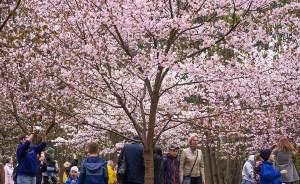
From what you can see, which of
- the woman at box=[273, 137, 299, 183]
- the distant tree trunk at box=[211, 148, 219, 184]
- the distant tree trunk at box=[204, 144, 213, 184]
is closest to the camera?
the woman at box=[273, 137, 299, 183]

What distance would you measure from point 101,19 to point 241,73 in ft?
9.80

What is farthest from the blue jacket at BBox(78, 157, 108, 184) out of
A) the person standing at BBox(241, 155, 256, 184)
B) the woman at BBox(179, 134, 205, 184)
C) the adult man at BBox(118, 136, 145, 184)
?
the person standing at BBox(241, 155, 256, 184)

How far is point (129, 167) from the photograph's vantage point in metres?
10.4

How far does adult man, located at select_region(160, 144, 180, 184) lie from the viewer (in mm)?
11102

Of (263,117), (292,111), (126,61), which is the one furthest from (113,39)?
(292,111)

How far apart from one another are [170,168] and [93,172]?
2.51 metres

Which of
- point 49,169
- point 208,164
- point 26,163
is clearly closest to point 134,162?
point 26,163

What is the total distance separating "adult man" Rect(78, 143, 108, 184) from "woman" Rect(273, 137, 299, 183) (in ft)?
14.2

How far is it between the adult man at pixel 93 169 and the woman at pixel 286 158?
4340 millimetres

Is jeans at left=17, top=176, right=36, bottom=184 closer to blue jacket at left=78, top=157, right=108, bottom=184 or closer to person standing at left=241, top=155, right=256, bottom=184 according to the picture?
blue jacket at left=78, top=157, right=108, bottom=184

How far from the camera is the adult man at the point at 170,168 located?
11.1 meters

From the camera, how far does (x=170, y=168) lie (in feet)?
36.4

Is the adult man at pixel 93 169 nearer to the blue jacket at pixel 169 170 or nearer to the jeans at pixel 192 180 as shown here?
the blue jacket at pixel 169 170

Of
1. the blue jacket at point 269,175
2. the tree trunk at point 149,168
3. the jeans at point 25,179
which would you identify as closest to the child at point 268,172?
the blue jacket at point 269,175
